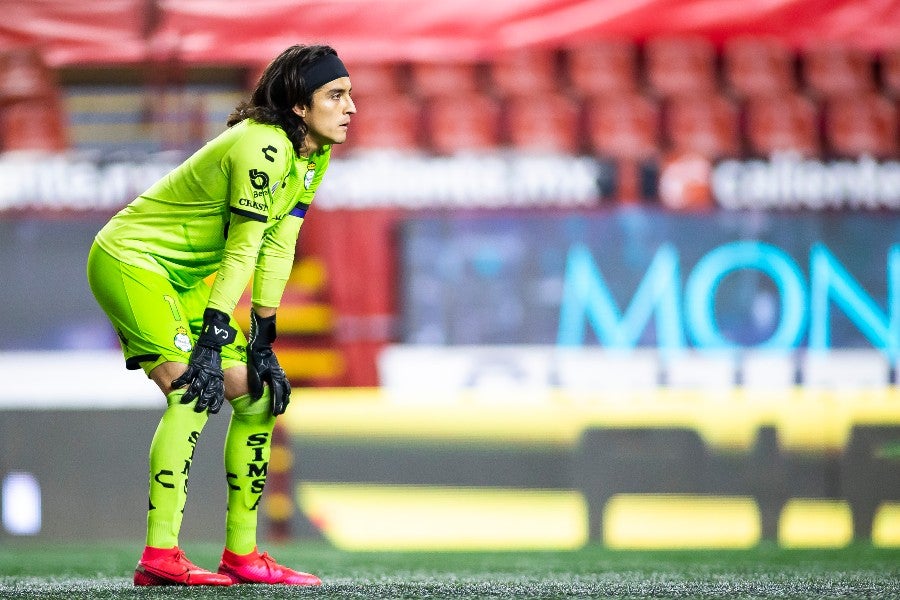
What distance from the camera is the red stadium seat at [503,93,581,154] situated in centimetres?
647

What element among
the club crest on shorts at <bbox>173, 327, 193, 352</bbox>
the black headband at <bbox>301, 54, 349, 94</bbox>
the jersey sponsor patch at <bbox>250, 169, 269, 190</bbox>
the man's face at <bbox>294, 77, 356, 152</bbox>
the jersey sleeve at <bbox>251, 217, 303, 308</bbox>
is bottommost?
the club crest on shorts at <bbox>173, 327, 193, 352</bbox>

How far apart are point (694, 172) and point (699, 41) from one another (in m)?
0.77

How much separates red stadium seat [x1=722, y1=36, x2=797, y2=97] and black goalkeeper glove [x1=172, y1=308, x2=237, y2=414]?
4.30 m

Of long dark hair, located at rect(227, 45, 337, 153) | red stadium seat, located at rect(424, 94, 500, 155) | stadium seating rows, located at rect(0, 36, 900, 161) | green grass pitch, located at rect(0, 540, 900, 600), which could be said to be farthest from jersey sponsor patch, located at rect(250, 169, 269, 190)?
red stadium seat, located at rect(424, 94, 500, 155)

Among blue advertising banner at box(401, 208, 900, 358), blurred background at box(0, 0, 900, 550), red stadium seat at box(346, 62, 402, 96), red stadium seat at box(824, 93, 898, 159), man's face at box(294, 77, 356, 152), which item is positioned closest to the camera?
man's face at box(294, 77, 356, 152)

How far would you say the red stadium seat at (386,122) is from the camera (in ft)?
21.1

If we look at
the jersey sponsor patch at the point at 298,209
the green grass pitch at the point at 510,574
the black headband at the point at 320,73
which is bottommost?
the green grass pitch at the point at 510,574

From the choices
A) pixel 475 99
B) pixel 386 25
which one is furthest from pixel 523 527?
pixel 386 25

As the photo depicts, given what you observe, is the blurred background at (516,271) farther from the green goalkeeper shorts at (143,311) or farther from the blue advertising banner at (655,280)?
the green goalkeeper shorts at (143,311)

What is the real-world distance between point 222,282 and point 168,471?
0.46 metres

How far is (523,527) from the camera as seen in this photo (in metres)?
6.00

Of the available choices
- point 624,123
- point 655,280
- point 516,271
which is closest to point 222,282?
point 516,271

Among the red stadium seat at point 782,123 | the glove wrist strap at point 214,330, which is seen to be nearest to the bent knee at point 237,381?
the glove wrist strap at point 214,330

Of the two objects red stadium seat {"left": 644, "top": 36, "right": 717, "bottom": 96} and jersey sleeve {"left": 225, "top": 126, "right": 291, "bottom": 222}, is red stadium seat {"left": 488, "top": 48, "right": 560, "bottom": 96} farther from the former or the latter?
jersey sleeve {"left": 225, "top": 126, "right": 291, "bottom": 222}
